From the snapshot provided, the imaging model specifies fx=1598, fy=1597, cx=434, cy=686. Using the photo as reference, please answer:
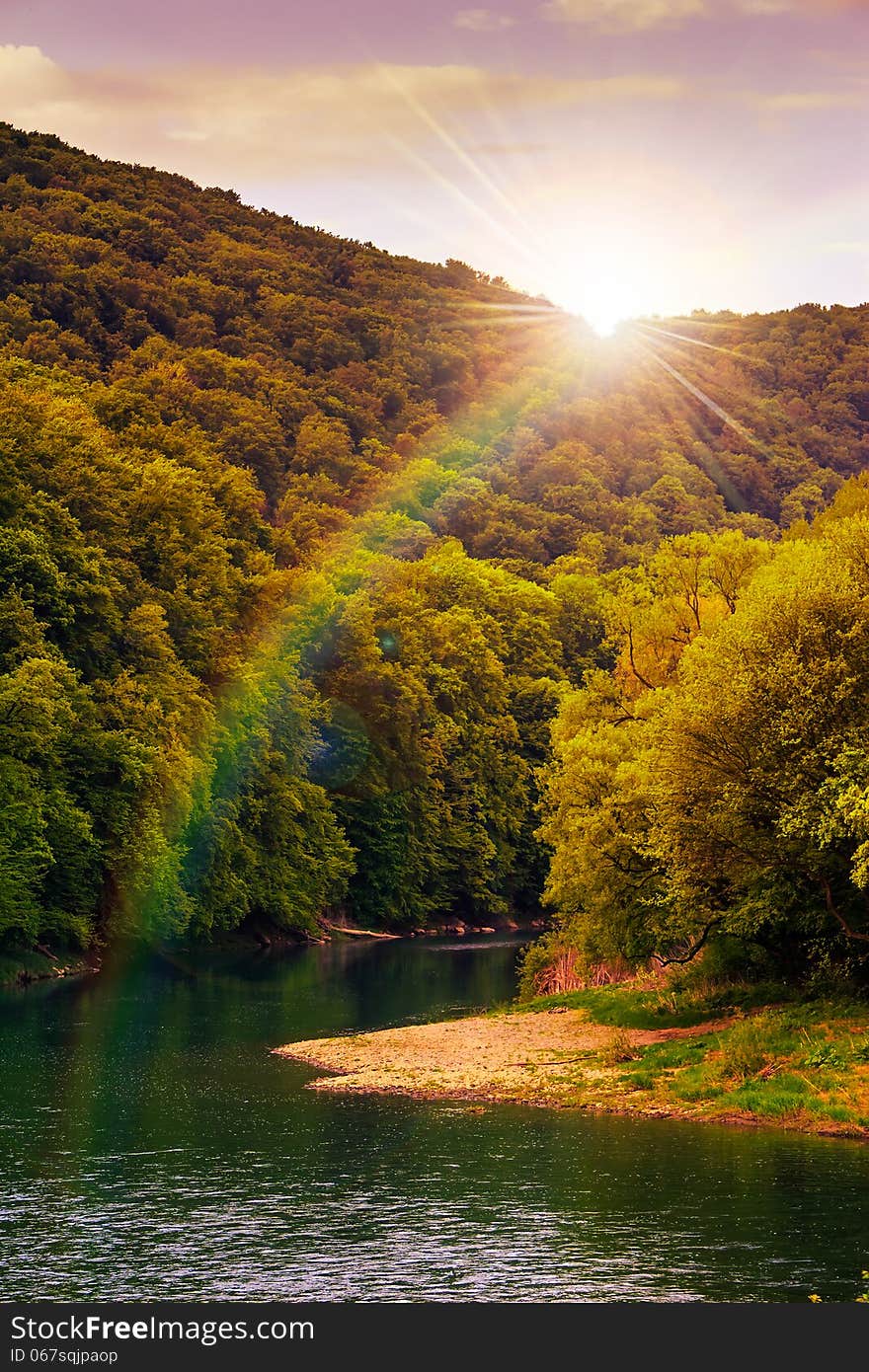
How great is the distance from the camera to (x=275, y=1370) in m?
18.8

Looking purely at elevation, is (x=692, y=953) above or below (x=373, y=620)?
below

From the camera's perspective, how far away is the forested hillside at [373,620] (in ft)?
134

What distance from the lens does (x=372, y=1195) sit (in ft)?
93.8

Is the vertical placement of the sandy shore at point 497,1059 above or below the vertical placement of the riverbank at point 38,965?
above

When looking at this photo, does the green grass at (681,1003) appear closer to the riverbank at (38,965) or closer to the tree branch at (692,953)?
the tree branch at (692,953)

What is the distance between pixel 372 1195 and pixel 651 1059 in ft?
44.0

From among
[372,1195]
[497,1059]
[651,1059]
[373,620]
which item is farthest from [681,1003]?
[373,620]

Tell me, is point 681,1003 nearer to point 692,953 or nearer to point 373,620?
point 692,953

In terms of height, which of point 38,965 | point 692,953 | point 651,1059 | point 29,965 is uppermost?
point 692,953

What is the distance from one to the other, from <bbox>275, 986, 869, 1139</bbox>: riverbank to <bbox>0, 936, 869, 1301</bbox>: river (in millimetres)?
1269

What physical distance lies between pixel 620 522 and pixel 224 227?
6590 centimetres

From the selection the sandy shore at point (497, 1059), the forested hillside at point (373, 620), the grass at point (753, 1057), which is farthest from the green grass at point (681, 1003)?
the forested hillside at point (373, 620)

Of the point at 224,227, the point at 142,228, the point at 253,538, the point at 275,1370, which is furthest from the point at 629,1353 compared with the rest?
the point at 224,227

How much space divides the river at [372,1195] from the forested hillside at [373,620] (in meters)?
7.92
